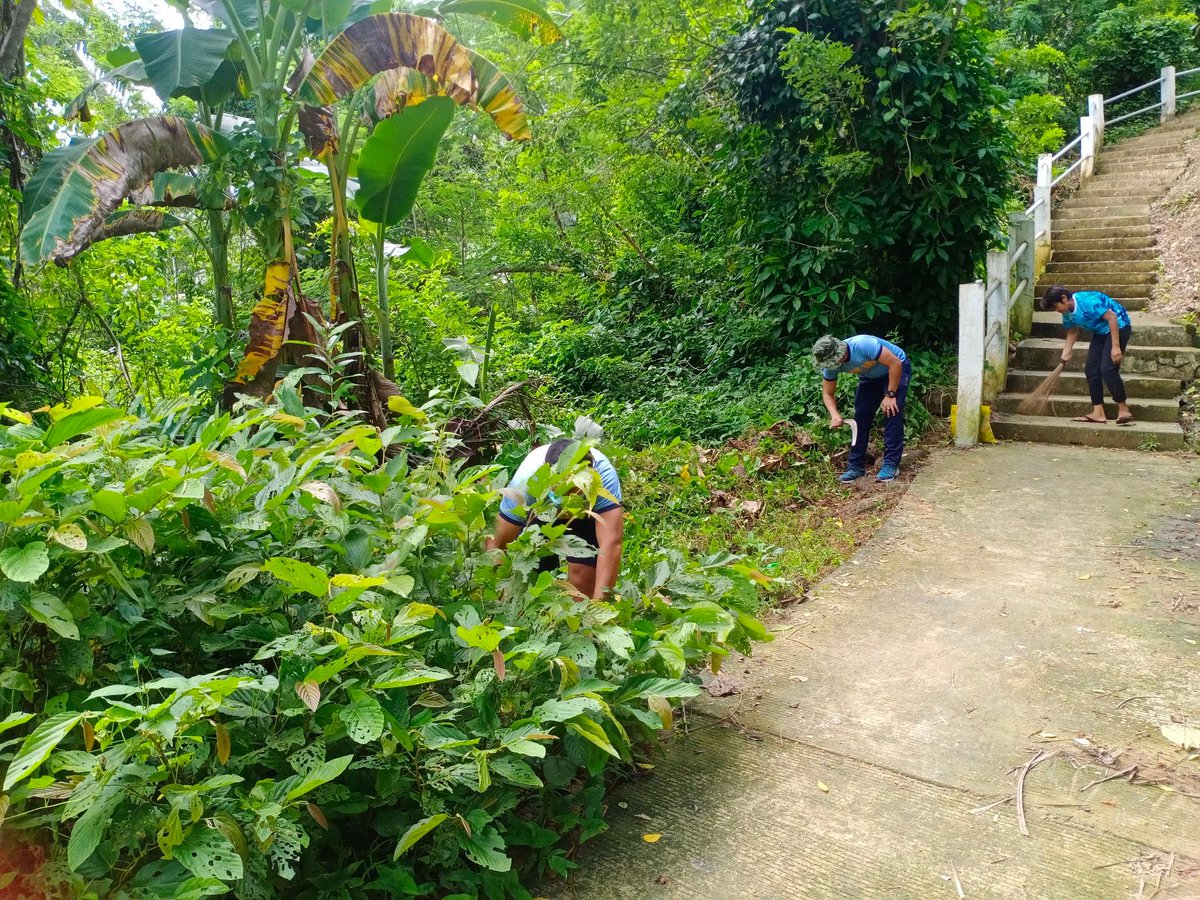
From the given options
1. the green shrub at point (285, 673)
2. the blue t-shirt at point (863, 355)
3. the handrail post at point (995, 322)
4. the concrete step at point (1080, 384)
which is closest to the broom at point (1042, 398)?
the concrete step at point (1080, 384)

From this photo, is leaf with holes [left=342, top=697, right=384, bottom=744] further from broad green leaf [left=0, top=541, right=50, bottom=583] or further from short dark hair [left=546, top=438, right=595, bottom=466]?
short dark hair [left=546, top=438, right=595, bottom=466]

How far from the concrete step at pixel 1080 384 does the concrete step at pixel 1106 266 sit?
2373 mm

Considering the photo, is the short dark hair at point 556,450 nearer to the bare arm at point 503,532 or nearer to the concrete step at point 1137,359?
the bare arm at point 503,532

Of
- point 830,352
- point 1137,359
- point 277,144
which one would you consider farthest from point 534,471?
point 1137,359

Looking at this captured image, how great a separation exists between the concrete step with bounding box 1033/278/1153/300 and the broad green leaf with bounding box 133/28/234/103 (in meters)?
8.52

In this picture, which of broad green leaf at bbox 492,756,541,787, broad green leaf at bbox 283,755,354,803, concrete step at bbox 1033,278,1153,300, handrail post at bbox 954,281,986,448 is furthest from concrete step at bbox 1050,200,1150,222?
broad green leaf at bbox 283,755,354,803

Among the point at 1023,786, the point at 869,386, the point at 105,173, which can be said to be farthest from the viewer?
the point at 869,386

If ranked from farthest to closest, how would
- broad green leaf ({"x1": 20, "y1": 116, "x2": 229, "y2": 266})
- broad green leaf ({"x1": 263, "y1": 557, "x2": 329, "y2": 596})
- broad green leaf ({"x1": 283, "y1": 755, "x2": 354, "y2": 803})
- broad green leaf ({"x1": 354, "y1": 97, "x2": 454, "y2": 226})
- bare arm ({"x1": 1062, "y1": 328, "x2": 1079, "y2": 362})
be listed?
bare arm ({"x1": 1062, "y1": 328, "x2": 1079, "y2": 362}), broad green leaf ({"x1": 354, "y1": 97, "x2": 454, "y2": 226}), broad green leaf ({"x1": 20, "y1": 116, "x2": 229, "y2": 266}), broad green leaf ({"x1": 263, "y1": 557, "x2": 329, "y2": 596}), broad green leaf ({"x1": 283, "y1": 755, "x2": 354, "y2": 803})

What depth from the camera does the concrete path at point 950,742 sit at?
2496mm

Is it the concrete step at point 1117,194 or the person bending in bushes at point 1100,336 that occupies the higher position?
the concrete step at point 1117,194

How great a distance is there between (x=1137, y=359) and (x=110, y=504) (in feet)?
28.1

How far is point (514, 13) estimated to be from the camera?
6.59m

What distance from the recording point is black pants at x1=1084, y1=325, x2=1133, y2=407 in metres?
7.20

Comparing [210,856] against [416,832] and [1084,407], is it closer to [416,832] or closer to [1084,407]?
[416,832]
